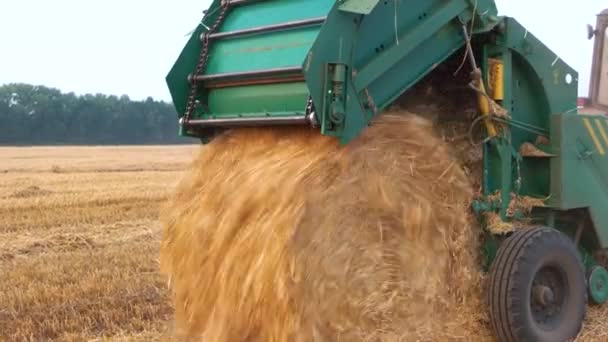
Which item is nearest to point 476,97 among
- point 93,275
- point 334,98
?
point 334,98

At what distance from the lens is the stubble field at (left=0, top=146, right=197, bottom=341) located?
5012 mm

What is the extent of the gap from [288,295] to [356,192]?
0.63 m

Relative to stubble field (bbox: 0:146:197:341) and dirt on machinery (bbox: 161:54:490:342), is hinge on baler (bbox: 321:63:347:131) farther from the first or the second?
stubble field (bbox: 0:146:197:341)

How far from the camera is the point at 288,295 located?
3336 millimetres

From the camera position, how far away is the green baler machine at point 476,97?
11.9 ft

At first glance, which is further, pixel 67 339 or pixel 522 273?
pixel 67 339

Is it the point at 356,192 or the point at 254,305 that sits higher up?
the point at 356,192

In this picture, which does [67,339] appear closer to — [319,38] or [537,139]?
[319,38]

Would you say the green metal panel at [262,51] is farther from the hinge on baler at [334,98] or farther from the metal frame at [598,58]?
the metal frame at [598,58]

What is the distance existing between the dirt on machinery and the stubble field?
0.67 metres

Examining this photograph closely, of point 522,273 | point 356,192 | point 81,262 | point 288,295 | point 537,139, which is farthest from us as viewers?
point 81,262

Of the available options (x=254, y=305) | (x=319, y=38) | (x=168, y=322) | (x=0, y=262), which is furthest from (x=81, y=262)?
(x=319, y=38)

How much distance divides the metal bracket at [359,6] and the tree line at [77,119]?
5005 cm

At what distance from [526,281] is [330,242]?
126 centimetres
